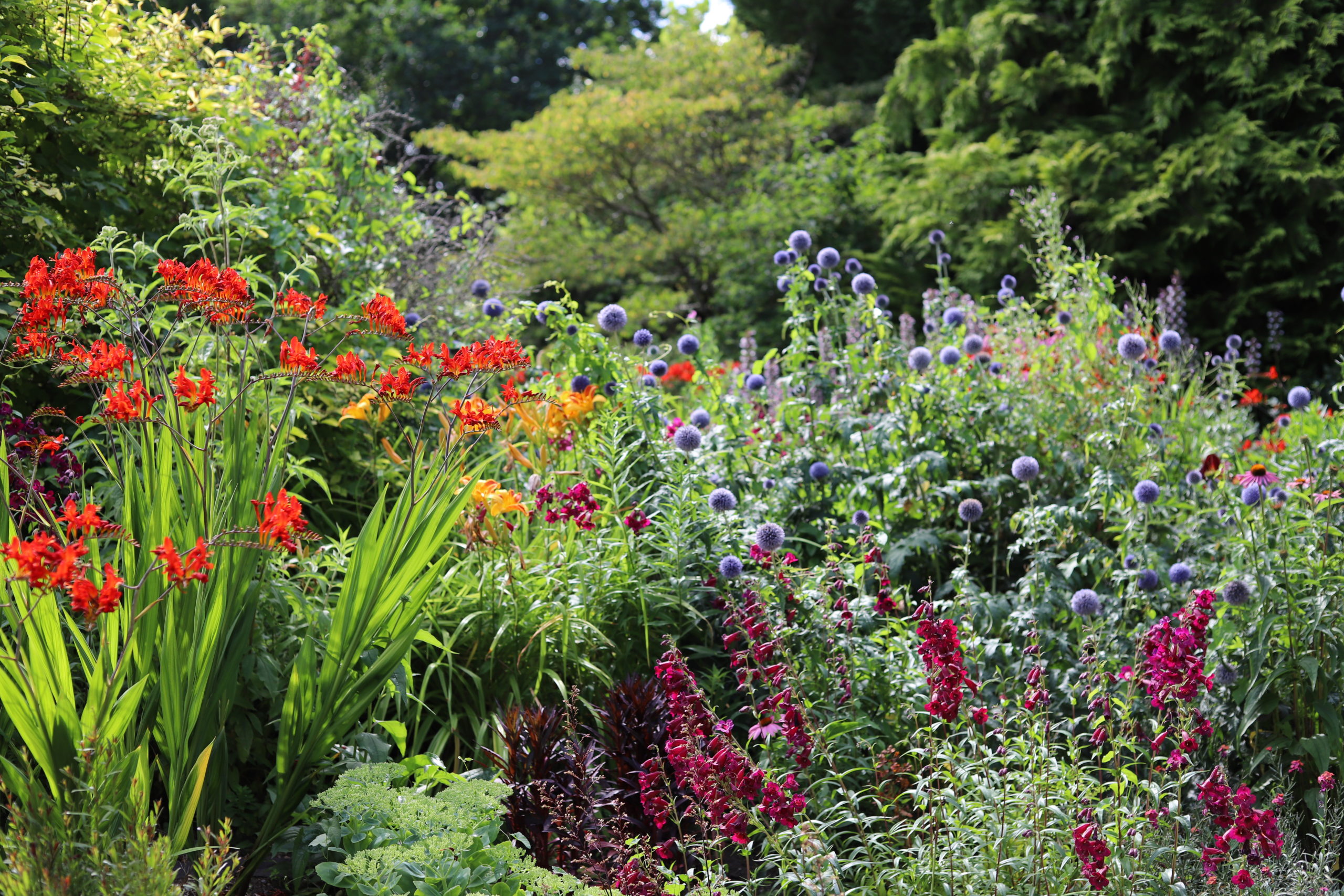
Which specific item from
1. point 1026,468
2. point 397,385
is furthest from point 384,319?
point 1026,468

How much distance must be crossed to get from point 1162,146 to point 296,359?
9.40 metres

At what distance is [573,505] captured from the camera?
300 cm

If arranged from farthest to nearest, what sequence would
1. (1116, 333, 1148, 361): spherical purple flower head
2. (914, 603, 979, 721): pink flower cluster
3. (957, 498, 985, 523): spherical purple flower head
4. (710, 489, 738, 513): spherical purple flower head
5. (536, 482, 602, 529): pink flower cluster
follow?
1. (1116, 333, 1148, 361): spherical purple flower head
2. (957, 498, 985, 523): spherical purple flower head
3. (710, 489, 738, 513): spherical purple flower head
4. (536, 482, 602, 529): pink flower cluster
5. (914, 603, 979, 721): pink flower cluster

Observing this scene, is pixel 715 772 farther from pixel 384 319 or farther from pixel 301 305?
pixel 301 305

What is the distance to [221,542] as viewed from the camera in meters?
2.00

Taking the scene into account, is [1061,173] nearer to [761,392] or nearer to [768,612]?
[761,392]

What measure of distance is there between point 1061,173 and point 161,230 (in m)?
7.91

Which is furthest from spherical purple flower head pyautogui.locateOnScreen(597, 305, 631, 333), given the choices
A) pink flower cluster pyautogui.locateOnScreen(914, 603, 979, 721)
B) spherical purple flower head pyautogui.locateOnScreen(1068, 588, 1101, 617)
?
pink flower cluster pyautogui.locateOnScreen(914, 603, 979, 721)

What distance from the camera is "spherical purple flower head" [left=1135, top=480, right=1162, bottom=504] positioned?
3.16 meters

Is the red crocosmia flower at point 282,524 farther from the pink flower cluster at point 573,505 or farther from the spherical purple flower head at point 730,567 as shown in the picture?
the spherical purple flower head at point 730,567

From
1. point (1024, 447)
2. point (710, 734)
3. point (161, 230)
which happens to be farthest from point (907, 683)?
point (161, 230)

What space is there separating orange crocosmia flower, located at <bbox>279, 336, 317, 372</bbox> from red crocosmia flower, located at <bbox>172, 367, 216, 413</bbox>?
168 millimetres

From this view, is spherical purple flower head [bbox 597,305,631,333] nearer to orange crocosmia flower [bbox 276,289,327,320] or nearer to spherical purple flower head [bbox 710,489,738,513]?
spherical purple flower head [bbox 710,489,738,513]

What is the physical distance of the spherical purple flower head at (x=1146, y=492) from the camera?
10.4ft
